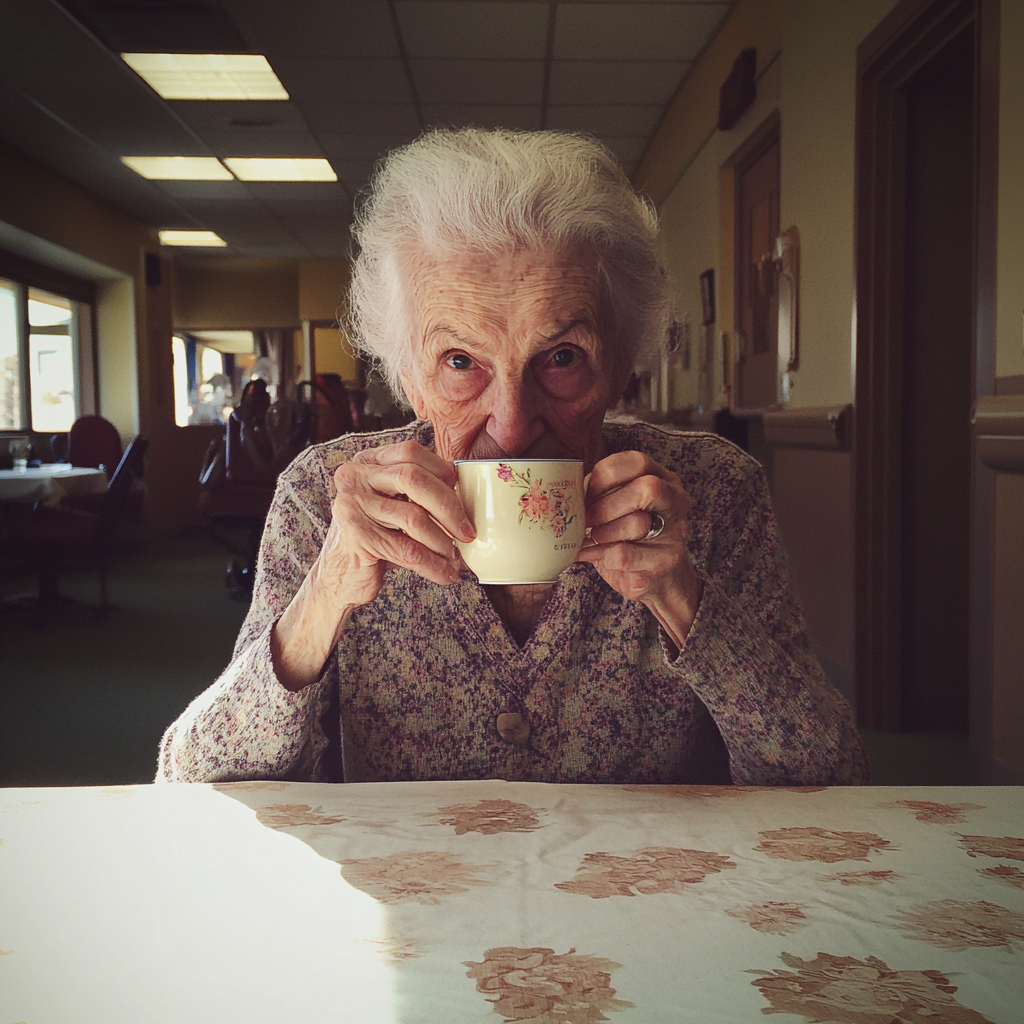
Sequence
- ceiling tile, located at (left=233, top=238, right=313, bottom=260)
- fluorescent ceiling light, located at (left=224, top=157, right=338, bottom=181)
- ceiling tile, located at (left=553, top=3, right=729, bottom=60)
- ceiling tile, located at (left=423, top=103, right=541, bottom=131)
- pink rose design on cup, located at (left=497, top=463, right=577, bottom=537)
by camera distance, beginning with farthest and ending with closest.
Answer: ceiling tile, located at (left=233, top=238, right=313, bottom=260), fluorescent ceiling light, located at (left=224, top=157, right=338, bottom=181), ceiling tile, located at (left=423, top=103, right=541, bottom=131), ceiling tile, located at (left=553, top=3, right=729, bottom=60), pink rose design on cup, located at (left=497, top=463, right=577, bottom=537)

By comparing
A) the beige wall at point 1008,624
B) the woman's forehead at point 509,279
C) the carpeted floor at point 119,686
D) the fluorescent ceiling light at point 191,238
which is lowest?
the carpeted floor at point 119,686

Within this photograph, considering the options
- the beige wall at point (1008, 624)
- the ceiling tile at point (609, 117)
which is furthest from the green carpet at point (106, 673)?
the ceiling tile at point (609, 117)

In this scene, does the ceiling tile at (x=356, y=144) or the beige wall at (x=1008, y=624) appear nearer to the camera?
the beige wall at (x=1008, y=624)

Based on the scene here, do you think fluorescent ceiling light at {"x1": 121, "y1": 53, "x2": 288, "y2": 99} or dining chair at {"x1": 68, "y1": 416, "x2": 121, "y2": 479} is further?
dining chair at {"x1": 68, "y1": 416, "x2": 121, "y2": 479}

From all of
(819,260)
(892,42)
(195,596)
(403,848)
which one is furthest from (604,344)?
(195,596)

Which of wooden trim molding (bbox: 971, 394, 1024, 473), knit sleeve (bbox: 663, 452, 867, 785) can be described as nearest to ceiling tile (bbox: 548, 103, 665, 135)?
wooden trim molding (bbox: 971, 394, 1024, 473)

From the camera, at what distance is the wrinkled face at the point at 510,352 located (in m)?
0.94

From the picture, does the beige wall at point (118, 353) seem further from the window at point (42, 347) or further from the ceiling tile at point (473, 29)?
the ceiling tile at point (473, 29)

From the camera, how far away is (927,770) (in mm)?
2855

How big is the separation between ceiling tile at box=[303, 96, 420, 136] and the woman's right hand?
239 inches

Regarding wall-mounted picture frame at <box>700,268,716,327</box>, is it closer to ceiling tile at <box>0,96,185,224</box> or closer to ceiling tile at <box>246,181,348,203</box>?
ceiling tile at <box>246,181,348,203</box>

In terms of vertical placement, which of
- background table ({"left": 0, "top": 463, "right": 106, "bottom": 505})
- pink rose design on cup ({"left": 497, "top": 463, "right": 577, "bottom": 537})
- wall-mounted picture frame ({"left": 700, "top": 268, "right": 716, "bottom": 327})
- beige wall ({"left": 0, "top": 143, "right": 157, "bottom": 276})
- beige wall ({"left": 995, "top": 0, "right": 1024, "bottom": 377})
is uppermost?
beige wall ({"left": 0, "top": 143, "right": 157, "bottom": 276})

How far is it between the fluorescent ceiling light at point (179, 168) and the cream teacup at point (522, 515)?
7.97m

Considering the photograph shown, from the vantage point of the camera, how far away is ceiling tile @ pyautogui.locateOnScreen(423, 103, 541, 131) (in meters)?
6.23
